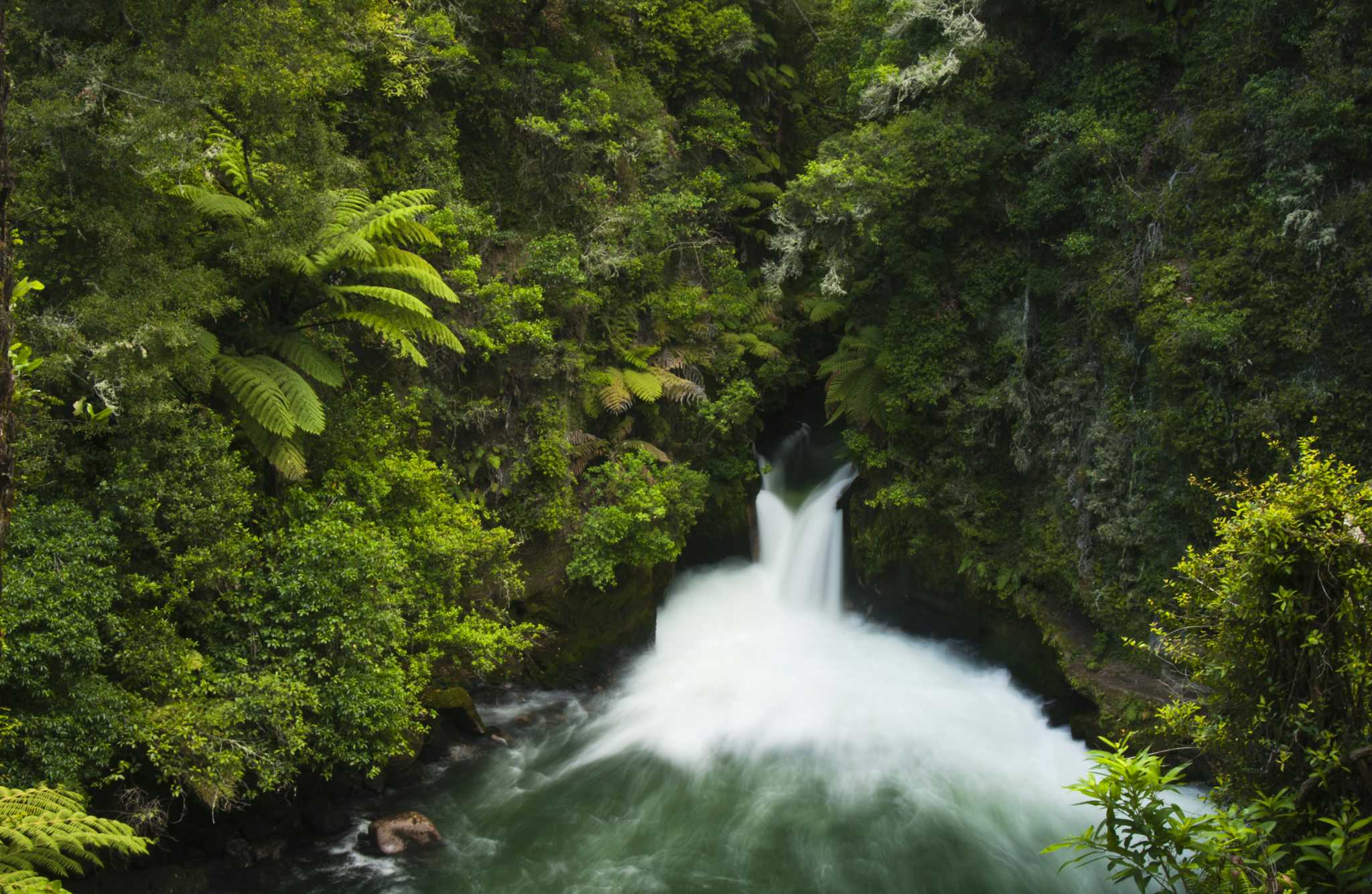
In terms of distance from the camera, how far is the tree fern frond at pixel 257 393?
820 centimetres

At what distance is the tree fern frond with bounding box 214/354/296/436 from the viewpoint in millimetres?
8195

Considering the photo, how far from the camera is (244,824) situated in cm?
902

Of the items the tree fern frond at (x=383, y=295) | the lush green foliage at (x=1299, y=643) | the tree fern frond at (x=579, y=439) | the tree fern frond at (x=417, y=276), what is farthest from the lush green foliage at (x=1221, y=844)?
the tree fern frond at (x=579, y=439)

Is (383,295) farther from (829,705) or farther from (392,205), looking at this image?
(829,705)

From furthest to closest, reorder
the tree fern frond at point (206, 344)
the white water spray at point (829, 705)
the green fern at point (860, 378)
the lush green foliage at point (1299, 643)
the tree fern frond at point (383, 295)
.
A: the green fern at point (860, 378) → the white water spray at point (829, 705) → the tree fern frond at point (383, 295) → the tree fern frond at point (206, 344) → the lush green foliage at point (1299, 643)

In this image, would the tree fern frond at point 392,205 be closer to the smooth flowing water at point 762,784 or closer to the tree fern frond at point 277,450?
the tree fern frond at point 277,450

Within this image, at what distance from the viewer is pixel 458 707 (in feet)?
38.1

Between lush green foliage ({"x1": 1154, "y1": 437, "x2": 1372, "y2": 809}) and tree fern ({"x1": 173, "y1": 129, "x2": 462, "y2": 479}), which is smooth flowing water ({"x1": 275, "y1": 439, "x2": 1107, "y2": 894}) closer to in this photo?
tree fern ({"x1": 173, "y1": 129, "x2": 462, "y2": 479})

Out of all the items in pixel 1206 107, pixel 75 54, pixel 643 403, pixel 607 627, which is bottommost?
pixel 607 627

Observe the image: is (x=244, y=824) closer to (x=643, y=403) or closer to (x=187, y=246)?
(x=187, y=246)

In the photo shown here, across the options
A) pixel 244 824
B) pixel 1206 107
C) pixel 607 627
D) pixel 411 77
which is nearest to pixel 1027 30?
pixel 1206 107

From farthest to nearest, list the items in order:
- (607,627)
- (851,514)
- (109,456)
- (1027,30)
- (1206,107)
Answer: (851,514) < (607,627) < (1027,30) < (1206,107) < (109,456)

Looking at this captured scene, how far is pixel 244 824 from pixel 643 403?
27.3 feet

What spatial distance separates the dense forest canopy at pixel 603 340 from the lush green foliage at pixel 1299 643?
0.03m
